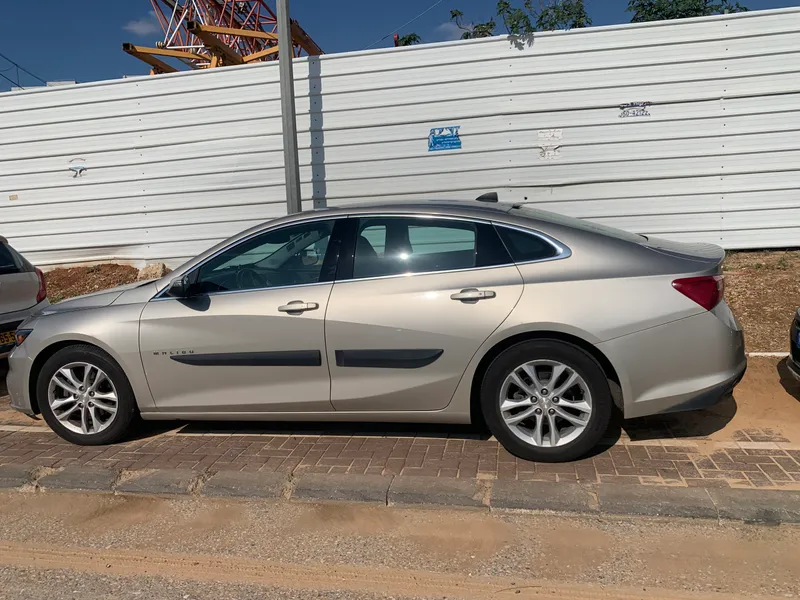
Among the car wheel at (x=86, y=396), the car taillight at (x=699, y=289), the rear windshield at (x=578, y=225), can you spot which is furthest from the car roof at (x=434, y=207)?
the car wheel at (x=86, y=396)

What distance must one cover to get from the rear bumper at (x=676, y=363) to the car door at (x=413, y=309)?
0.73m

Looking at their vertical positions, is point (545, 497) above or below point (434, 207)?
below

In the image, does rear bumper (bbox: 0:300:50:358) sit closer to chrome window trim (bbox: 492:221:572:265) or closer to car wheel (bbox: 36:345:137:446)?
car wheel (bbox: 36:345:137:446)

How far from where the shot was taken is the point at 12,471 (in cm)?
412

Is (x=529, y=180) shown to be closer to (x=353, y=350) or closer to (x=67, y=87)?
(x=353, y=350)

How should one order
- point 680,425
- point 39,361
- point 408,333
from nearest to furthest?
point 408,333
point 680,425
point 39,361

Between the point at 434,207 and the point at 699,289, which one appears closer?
the point at 699,289

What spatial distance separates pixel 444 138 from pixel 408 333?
516cm

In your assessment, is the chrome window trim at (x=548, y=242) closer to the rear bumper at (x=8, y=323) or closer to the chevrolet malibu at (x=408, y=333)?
the chevrolet malibu at (x=408, y=333)

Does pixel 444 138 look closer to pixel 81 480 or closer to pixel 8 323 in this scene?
pixel 8 323

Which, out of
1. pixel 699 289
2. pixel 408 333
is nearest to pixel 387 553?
pixel 408 333

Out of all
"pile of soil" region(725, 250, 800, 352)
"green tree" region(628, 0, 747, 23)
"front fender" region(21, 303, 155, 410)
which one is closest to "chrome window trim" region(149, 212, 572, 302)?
"front fender" region(21, 303, 155, 410)

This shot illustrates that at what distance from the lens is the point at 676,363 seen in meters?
3.66

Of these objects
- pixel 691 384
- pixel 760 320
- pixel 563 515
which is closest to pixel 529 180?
pixel 760 320
